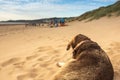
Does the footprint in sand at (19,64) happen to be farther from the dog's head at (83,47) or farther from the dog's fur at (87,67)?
the dog's fur at (87,67)

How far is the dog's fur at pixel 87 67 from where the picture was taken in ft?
15.1

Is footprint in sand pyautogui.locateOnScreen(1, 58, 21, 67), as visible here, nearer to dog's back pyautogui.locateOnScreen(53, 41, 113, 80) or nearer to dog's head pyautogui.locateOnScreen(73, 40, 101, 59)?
dog's head pyautogui.locateOnScreen(73, 40, 101, 59)

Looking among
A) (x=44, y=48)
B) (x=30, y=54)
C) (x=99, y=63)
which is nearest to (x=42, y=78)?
(x=99, y=63)

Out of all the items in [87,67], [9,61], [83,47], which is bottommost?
[9,61]

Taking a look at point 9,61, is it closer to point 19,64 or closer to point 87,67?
point 19,64

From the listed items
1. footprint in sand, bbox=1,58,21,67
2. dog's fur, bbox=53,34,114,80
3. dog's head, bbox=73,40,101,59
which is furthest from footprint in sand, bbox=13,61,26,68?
dog's fur, bbox=53,34,114,80

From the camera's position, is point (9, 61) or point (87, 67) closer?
point (87, 67)

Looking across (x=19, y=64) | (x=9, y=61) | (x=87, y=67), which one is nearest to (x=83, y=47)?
(x=87, y=67)

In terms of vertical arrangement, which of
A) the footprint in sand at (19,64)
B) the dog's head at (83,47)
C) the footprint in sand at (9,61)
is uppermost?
the dog's head at (83,47)

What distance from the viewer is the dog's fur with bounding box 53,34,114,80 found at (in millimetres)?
4609

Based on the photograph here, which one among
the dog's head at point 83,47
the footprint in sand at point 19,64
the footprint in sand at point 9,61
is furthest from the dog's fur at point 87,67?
the footprint in sand at point 9,61

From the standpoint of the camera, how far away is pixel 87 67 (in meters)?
4.78

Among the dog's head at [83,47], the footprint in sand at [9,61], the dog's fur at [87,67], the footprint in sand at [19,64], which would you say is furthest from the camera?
the footprint in sand at [9,61]

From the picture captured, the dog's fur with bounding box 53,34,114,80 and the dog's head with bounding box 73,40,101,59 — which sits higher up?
the dog's head with bounding box 73,40,101,59
